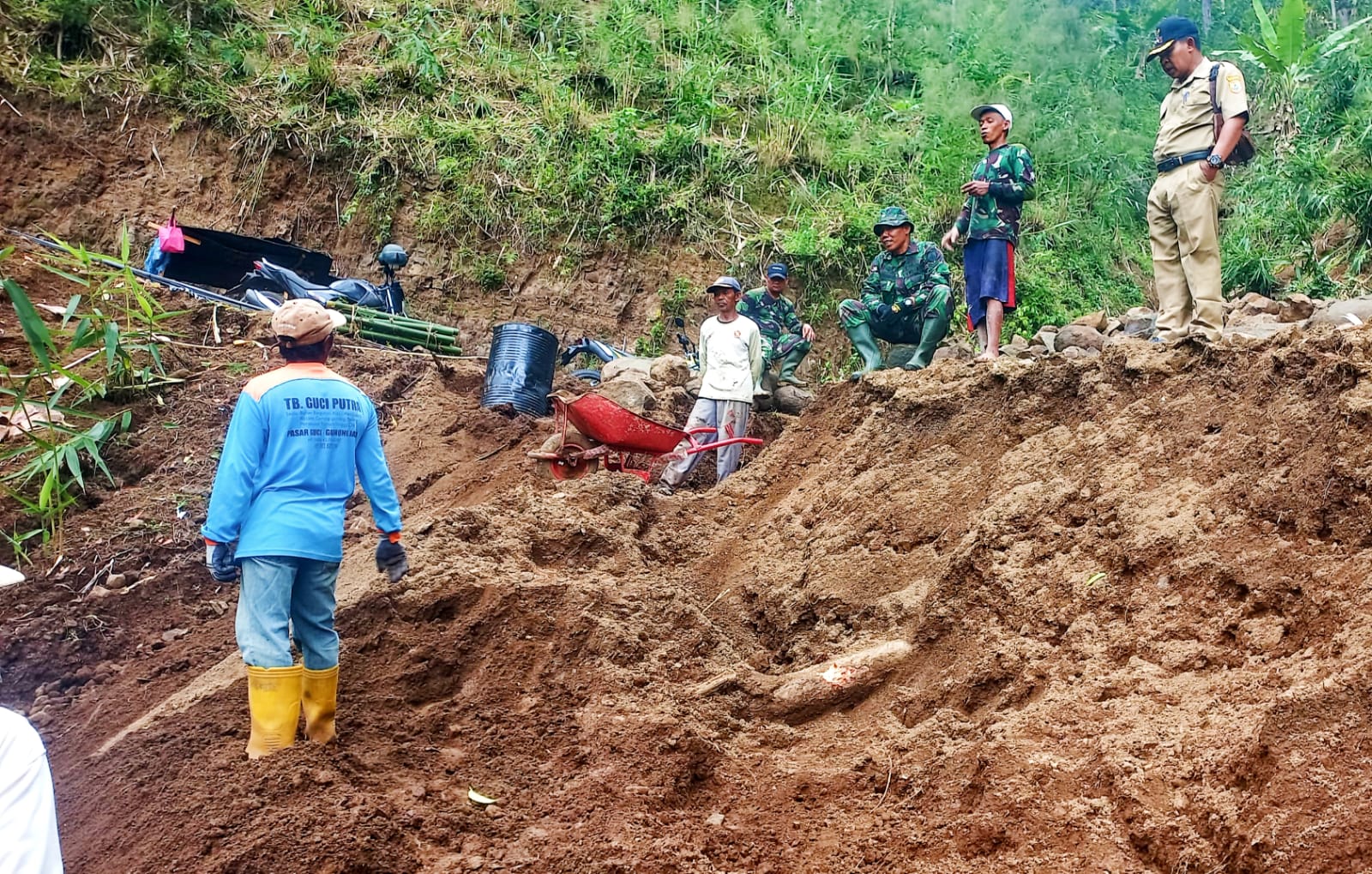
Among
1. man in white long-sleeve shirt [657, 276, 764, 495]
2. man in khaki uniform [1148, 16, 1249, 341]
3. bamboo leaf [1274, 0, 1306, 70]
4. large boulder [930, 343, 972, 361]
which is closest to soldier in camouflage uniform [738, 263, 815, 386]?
man in white long-sleeve shirt [657, 276, 764, 495]

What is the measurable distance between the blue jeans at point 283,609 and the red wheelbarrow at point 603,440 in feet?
10.1

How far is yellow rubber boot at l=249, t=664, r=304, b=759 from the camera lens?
153 inches

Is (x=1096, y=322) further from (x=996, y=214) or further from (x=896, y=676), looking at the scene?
(x=896, y=676)

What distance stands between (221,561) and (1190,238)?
15.9 ft

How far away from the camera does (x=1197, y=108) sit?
557cm

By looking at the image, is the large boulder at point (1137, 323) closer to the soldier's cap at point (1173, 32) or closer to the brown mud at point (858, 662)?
the brown mud at point (858, 662)

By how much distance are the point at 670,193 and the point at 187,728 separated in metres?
9.09

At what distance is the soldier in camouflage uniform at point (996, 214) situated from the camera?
22.5ft

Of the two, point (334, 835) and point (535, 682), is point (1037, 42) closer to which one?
point (535, 682)

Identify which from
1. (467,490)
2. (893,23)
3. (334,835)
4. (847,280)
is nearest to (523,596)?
(334,835)

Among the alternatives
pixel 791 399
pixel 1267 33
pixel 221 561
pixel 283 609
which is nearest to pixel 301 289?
pixel 791 399

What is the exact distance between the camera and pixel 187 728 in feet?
14.3

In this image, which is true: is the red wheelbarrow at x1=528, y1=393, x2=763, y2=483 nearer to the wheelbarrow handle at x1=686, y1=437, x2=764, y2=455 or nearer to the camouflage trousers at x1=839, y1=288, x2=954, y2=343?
the wheelbarrow handle at x1=686, y1=437, x2=764, y2=455

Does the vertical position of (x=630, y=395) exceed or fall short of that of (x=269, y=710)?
it exceeds it
